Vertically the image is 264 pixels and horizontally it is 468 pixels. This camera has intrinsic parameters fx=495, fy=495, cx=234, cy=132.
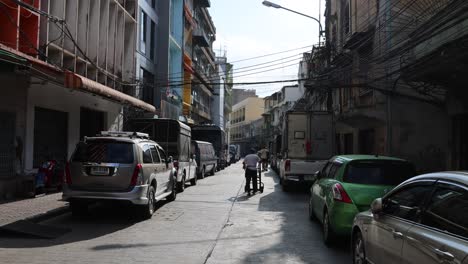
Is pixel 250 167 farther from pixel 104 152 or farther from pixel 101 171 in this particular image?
pixel 101 171

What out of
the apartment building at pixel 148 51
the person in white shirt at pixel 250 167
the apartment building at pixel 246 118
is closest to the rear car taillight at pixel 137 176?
the person in white shirt at pixel 250 167

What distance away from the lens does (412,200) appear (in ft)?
17.1

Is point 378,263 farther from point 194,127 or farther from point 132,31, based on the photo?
point 194,127

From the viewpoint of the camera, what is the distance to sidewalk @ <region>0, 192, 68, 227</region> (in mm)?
10355

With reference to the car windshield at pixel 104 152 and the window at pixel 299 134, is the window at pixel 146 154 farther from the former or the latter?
the window at pixel 299 134

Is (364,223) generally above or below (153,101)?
below

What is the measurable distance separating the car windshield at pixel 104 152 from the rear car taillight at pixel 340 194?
15.3 feet

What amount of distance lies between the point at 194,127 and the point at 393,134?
66.1ft

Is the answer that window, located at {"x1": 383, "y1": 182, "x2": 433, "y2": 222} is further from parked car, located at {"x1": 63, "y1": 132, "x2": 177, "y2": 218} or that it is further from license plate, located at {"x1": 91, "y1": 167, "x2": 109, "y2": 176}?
license plate, located at {"x1": 91, "y1": 167, "x2": 109, "y2": 176}

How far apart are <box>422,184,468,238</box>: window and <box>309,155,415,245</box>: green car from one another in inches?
136

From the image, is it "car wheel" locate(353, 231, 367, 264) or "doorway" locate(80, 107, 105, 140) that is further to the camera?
"doorway" locate(80, 107, 105, 140)

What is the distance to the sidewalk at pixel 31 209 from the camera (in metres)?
10.4

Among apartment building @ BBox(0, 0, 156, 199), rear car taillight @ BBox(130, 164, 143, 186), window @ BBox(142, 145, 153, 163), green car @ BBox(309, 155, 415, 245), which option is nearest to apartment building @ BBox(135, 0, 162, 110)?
apartment building @ BBox(0, 0, 156, 199)

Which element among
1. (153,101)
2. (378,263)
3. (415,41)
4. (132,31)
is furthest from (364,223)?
(153,101)
